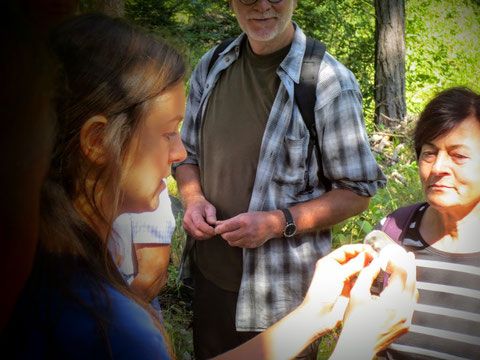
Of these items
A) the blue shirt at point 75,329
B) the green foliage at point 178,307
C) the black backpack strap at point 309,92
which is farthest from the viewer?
the green foliage at point 178,307

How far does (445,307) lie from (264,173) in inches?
20.0

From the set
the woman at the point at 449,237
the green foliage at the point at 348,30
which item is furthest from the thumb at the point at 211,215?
the green foliage at the point at 348,30

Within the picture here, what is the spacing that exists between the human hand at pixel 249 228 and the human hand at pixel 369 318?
44cm

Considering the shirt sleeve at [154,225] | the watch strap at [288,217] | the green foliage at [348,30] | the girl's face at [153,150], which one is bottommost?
the watch strap at [288,217]

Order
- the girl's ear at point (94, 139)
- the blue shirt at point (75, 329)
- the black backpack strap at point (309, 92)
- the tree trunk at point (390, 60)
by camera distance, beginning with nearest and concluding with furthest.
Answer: the blue shirt at point (75, 329) → the girl's ear at point (94, 139) → the black backpack strap at point (309, 92) → the tree trunk at point (390, 60)

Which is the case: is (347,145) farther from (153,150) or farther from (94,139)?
(94,139)

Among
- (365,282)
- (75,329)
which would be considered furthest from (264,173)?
(75,329)

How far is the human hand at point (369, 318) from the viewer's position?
A: 64 cm

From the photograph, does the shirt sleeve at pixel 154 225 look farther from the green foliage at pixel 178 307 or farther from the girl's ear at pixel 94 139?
the green foliage at pixel 178 307

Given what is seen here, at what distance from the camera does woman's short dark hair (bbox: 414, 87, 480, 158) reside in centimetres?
80

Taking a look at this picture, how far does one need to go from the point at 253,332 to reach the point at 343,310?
0.61 m

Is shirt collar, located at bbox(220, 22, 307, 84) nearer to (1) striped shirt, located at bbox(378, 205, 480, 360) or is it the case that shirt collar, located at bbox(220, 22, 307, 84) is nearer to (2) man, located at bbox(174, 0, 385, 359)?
(2) man, located at bbox(174, 0, 385, 359)

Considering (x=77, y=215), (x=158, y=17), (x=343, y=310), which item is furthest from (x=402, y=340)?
(x=158, y=17)

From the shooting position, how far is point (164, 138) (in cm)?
63
